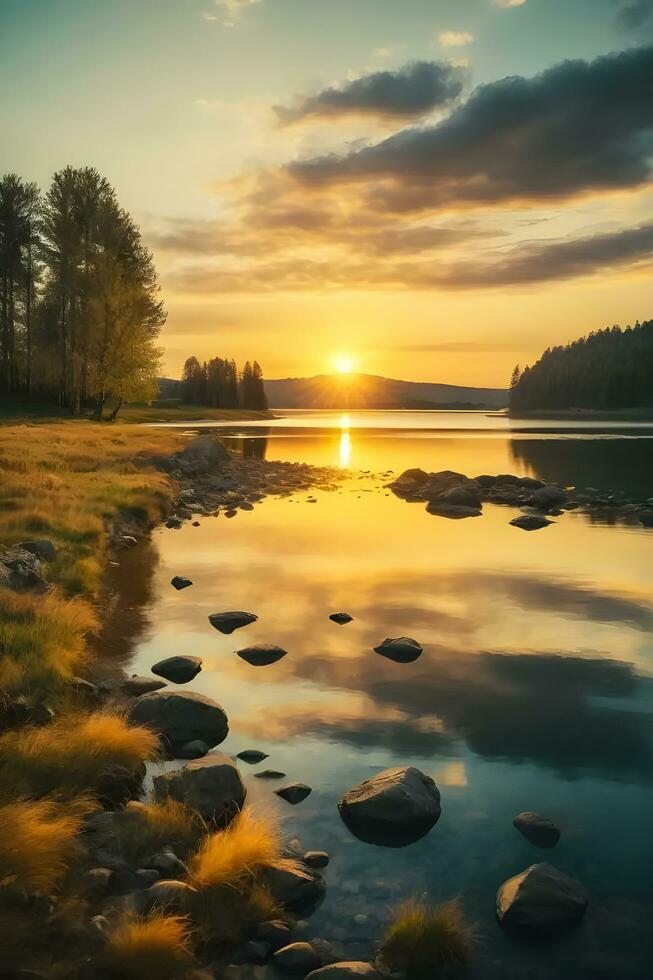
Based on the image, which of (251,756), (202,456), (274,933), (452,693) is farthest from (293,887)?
(202,456)

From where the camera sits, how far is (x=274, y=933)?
5.45 metres

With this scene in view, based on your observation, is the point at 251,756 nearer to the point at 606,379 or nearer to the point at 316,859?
the point at 316,859

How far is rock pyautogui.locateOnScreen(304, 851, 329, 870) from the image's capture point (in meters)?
6.41

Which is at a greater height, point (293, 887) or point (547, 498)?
point (547, 498)

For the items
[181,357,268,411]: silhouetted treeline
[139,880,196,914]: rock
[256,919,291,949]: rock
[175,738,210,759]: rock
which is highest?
[181,357,268,411]: silhouetted treeline

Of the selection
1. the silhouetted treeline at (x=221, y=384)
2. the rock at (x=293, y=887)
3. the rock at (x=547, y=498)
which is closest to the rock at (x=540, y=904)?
the rock at (x=293, y=887)

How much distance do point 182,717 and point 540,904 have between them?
483 cm

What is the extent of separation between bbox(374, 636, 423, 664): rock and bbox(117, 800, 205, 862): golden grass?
6.00 m

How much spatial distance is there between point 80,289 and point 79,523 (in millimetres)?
47863

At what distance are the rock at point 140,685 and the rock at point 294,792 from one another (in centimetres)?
318

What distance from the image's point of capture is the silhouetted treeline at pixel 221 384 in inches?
5984

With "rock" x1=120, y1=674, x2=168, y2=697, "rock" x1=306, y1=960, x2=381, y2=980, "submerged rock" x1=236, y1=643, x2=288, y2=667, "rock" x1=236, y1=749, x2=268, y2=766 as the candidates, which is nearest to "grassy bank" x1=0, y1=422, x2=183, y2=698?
"rock" x1=120, y1=674, x2=168, y2=697

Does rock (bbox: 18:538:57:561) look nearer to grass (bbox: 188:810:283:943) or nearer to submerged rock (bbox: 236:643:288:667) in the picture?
submerged rock (bbox: 236:643:288:667)

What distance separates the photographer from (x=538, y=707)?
10.3 m
